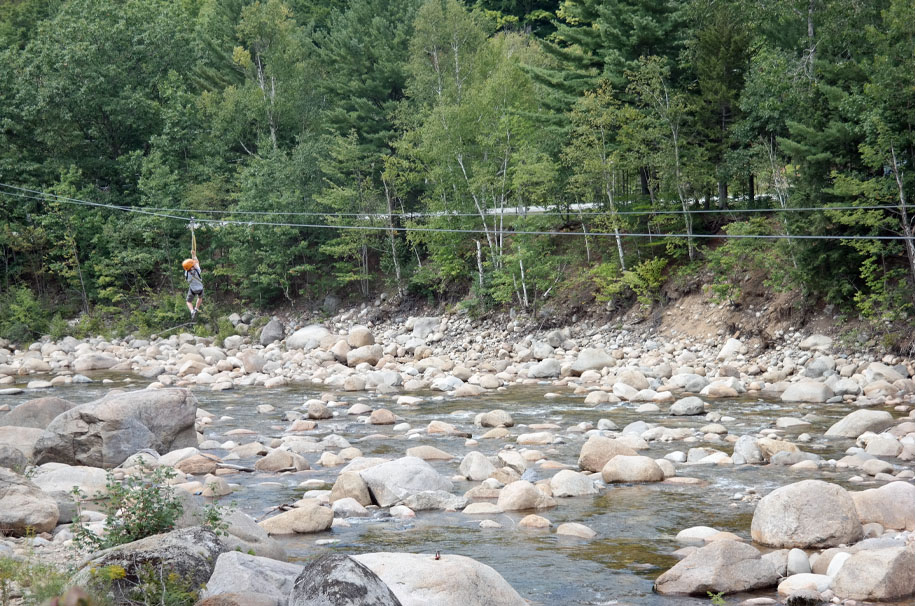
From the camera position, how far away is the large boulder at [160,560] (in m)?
5.66

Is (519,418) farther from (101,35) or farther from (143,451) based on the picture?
(101,35)

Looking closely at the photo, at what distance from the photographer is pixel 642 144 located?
2498cm

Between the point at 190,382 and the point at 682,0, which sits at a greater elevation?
the point at 682,0

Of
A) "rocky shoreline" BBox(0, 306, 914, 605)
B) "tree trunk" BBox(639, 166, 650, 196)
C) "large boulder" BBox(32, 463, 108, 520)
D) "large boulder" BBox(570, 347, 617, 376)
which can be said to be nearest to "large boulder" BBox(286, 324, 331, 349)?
"rocky shoreline" BBox(0, 306, 914, 605)

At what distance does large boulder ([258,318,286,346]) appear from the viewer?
1241 inches

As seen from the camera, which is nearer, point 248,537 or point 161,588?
point 161,588

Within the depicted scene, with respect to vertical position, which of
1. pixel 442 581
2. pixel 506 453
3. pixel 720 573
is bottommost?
pixel 506 453

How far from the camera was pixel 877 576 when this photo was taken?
21.4 feet

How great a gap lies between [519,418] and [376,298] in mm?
18983

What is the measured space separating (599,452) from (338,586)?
6.92m

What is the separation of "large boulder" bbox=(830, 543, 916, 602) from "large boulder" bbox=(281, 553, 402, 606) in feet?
11.8

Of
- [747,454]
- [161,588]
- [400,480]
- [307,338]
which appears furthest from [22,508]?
[307,338]

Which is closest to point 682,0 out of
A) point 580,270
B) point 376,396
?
point 580,270

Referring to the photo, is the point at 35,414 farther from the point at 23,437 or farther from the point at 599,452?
the point at 599,452
